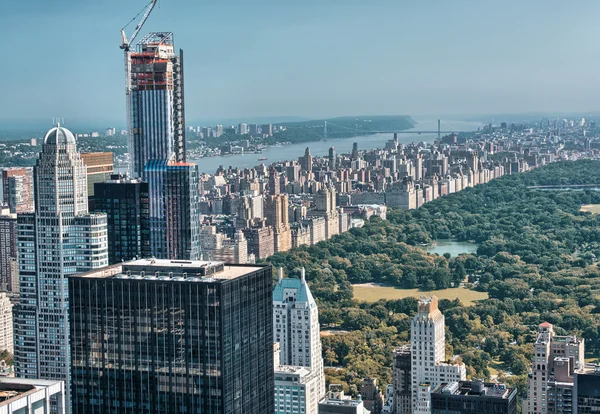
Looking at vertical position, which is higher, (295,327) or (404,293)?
(295,327)

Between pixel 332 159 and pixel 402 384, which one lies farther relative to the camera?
pixel 332 159

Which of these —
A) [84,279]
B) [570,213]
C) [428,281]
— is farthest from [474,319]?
[570,213]

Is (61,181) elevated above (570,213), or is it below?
above

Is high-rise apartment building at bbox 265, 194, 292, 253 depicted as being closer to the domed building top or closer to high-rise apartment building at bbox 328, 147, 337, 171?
high-rise apartment building at bbox 328, 147, 337, 171

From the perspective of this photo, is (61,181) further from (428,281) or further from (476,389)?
(428,281)

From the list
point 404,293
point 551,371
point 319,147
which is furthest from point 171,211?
point 319,147

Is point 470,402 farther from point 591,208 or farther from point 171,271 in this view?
point 591,208

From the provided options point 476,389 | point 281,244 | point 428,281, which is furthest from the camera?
point 281,244
